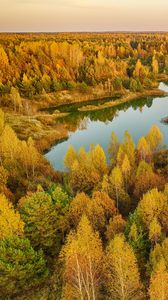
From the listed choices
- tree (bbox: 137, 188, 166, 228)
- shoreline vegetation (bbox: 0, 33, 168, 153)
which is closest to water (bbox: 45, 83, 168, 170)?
shoreline vegetation (bbox: 0, 33, 168, 153)

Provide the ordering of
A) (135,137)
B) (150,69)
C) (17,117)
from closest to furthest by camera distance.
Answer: (135,137)
(17,117)
(150,69)

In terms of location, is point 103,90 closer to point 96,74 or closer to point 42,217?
point 96,74

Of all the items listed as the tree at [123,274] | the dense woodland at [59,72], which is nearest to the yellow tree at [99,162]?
the tree at [123,274]

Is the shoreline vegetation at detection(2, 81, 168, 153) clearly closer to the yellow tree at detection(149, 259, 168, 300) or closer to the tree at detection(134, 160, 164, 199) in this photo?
the tree at detection(134, 160, 164, 199)

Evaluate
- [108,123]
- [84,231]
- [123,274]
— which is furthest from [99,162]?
[108,123]

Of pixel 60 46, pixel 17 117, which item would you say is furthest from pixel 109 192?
pixel 60 46

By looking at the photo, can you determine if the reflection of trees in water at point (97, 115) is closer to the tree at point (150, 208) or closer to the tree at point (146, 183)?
the tree at point (146, 183)
